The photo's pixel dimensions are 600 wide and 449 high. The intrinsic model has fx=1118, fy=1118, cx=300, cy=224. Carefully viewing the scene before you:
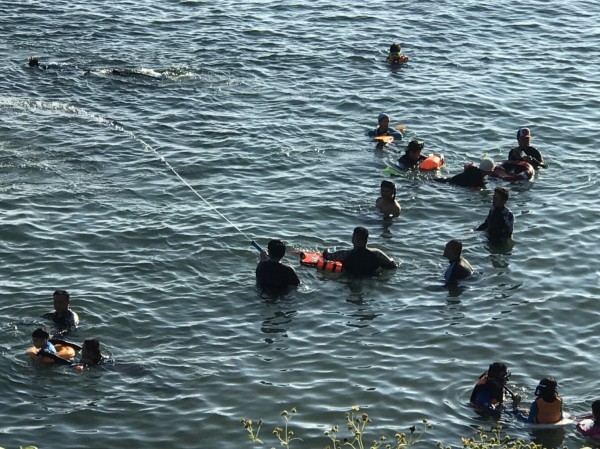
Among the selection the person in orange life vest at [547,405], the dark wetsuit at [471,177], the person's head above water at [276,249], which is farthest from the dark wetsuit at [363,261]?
the person in orange life vest at [547,405]

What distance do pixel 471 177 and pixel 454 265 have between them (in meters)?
4.85

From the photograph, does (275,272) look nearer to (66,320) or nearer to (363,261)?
(363,261)

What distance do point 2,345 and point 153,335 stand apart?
2.45 metres

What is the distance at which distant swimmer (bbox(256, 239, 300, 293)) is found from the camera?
19.9 m

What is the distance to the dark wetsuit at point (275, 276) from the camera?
786 inches

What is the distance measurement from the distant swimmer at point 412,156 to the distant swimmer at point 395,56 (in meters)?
7.37

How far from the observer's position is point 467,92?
3112 cm

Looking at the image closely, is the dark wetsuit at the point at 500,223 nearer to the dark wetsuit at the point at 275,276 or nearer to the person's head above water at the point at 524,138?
the person's head above water at the point at 524,138

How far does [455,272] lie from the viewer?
67.4 ft

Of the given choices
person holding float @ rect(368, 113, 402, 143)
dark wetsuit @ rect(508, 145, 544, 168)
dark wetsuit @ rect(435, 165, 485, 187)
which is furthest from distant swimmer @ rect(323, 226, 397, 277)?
person holding float @ rect(368, 113, 402, 143)

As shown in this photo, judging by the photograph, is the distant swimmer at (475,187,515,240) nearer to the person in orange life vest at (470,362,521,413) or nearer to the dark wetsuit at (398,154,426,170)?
the dark wetsuit at (398,154,426,170)

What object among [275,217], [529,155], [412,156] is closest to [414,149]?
[412,156]

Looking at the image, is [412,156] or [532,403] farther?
[412,156]

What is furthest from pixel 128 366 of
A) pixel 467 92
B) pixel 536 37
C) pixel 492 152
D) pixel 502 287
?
pixel 536 37
